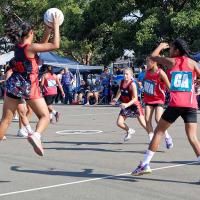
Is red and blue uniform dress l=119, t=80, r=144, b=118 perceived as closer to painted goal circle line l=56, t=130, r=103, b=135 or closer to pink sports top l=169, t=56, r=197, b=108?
painted goal circle line l=56, t=130, r=103, b=135

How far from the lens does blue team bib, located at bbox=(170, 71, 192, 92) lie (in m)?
7.56

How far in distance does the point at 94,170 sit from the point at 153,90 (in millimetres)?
2918

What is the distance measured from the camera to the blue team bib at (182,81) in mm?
7562

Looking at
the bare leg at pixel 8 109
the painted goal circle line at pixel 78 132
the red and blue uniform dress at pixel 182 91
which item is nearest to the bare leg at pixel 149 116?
the red and blue uniform dress at pixel 182 91

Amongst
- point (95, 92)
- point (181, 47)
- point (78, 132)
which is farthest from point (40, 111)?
point (95, 92)

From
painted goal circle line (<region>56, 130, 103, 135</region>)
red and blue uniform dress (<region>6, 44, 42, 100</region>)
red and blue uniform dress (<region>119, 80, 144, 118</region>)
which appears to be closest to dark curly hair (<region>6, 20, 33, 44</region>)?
red and blue uniform dress (<region>6, 44, 42, 100</region>)

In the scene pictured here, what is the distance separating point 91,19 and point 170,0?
527 cm

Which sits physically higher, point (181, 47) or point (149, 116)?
point (181, 47)

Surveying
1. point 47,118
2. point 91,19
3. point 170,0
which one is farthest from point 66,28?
point 47,118

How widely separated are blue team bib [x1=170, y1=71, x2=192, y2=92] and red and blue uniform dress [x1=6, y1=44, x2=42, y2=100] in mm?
1862

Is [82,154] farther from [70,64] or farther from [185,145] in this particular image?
[70,64]

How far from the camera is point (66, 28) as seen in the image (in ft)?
118

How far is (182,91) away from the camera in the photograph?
758 cm

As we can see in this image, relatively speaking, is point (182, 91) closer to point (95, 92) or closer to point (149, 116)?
point (149, 116)
